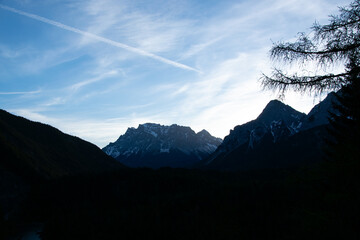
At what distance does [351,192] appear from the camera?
7816 mm

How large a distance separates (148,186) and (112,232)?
66.6 meters

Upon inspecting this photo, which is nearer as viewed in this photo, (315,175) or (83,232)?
(315,175)

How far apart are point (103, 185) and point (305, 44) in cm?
16385

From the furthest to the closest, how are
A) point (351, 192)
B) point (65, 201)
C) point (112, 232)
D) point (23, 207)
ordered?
point (65, 201), point (23, 207), point (112, 232), point (351, 192)

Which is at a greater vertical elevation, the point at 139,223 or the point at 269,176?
the point at 269,176

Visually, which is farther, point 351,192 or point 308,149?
point 308,149

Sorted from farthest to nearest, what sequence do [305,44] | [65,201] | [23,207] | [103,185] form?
[103,185]
[65,201]
[23,207]
[305,44]

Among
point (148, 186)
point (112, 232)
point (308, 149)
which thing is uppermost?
point (308, 149)

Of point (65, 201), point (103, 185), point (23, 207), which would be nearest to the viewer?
point (23, 207)

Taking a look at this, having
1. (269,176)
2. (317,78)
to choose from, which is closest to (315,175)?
(317,78)

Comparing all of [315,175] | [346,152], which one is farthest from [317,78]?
[315,175]

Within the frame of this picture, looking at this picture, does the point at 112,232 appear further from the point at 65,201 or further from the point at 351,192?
the point at 351,192

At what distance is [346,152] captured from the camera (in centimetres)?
813

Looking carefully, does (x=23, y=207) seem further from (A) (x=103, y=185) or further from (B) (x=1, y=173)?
(A) (x=103, y=185)
